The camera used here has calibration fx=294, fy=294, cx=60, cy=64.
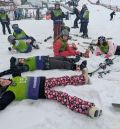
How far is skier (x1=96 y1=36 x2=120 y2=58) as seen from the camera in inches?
358

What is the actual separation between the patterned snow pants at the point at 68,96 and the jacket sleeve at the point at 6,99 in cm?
66

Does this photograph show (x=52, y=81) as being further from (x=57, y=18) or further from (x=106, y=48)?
(x=57, y=18)

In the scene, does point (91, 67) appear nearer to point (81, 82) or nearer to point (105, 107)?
point (81, 82)

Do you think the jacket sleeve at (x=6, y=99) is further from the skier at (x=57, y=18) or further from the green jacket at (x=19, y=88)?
the skier at (x=57, y=18)

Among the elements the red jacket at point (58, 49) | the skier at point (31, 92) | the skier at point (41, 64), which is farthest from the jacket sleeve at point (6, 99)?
the red jacket at point (58, 49)

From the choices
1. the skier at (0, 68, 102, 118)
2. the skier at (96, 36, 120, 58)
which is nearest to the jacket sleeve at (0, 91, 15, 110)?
the skier at (0, 68, 102, 118)

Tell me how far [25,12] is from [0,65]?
22085mm

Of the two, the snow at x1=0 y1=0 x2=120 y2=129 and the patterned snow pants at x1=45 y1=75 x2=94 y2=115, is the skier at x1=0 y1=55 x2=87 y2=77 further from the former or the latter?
the patterned snow pants at x1=45 y1=75 x2=94 y2=115

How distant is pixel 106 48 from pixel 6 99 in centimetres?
472

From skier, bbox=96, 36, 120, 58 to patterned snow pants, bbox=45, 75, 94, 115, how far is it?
3186 mm

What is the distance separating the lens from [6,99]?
534cm

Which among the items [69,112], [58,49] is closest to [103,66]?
[58,49]

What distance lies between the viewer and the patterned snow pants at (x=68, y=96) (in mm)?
5039

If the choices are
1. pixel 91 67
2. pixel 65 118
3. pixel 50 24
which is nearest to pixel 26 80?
pixel 65 118
